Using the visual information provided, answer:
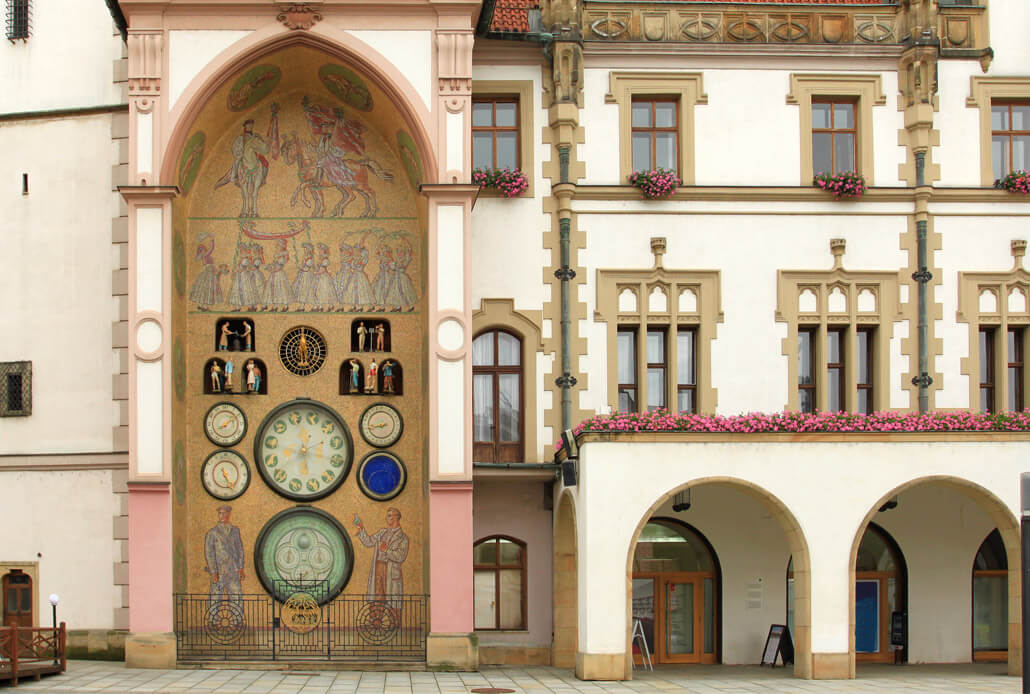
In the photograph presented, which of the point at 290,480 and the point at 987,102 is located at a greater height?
the point at 987,102

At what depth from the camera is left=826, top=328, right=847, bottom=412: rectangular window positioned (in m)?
26.1

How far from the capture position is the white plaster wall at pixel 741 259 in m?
25.7

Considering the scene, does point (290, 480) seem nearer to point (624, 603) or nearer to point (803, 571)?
point (624, 603)

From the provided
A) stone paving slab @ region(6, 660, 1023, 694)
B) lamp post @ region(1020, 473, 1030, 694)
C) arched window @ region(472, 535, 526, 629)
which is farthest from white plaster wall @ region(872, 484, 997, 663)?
lamp post @ region(1020, 473, 1030, 694)

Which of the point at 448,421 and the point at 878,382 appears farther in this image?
the point at 878,382

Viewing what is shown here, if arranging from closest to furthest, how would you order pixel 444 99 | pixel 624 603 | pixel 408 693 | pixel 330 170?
pixel 408 693 < pixel 624 603 < pixel 444 99 < pixel 330 170

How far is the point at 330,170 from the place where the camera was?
25.6m

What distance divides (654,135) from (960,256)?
6.06 meters

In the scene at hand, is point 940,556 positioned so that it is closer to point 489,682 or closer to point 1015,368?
point 1015,368

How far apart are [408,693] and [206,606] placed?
558 centimetres

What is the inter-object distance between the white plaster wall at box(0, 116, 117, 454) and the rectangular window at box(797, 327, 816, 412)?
40.3 feet

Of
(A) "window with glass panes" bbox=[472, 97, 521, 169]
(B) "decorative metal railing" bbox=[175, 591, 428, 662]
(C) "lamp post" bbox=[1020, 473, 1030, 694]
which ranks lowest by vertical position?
(B) "decorative metal railing" bbox=[175, 591, 428, 662]

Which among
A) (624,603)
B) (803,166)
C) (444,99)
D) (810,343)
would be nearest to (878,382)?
(810,343)

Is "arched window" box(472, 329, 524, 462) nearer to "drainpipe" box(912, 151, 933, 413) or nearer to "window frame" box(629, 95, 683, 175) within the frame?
"window frame" box(629, 95, 683, 175)
